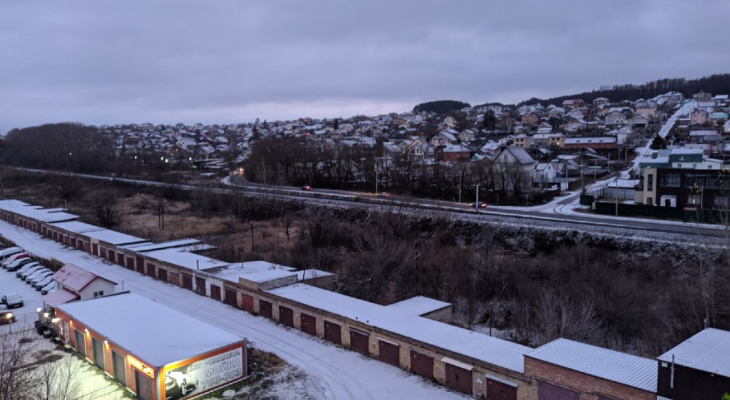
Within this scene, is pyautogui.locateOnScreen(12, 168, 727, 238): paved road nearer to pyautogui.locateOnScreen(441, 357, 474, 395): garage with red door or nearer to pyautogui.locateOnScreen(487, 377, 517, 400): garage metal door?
pyautogui.locateOnScreen(487, 377, 517, 400): garage metal door

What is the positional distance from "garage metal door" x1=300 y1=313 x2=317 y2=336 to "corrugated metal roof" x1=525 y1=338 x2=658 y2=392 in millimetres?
8040

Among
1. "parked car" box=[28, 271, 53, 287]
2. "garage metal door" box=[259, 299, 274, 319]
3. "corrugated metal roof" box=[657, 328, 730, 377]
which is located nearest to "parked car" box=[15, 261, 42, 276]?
"parked car" box=[28, 271, 53, 287]

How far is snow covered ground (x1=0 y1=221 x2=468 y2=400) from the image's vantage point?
44.8 feet

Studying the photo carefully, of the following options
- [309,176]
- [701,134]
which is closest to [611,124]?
[701,134]

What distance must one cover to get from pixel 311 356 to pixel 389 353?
2632 millimetres

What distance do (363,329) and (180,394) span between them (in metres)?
5.57

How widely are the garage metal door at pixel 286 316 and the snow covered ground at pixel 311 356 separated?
31 cm

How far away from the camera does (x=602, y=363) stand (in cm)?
1138

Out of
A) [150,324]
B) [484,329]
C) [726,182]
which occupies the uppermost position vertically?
[726,182]

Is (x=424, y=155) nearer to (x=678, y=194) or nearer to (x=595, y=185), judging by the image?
(x=595, y=185)

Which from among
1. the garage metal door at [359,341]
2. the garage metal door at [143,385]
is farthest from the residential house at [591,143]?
the garage metal door at [143,385]

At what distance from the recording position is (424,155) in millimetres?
63719

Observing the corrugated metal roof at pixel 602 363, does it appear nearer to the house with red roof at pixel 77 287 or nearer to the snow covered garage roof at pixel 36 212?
the house with red roof at pixel 77 287

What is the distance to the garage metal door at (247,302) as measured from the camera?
66.7 ft
